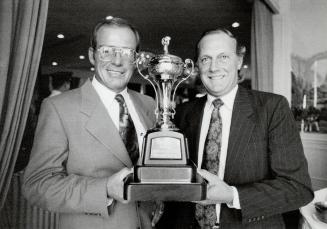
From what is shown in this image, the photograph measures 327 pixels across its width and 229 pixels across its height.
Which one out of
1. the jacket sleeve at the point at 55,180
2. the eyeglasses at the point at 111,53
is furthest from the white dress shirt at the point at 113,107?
the jacket sleeve at the point at 55,180

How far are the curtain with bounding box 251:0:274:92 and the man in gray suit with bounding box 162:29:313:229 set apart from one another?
9.71ft

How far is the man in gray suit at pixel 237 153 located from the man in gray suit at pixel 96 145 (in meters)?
0.30

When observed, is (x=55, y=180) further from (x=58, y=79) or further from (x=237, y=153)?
(x=58, y=79)

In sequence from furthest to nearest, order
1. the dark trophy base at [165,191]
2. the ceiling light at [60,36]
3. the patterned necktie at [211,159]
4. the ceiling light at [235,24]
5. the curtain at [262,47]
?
the ceiling light at [60,36] < the ceiling light at [235,24] < the curtain at [262,47] < the patterned necktie at [211,159] < the dark trophy base at [165,191]

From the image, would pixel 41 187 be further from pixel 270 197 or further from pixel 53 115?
pixel 270 197

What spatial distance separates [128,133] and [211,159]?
43 centimetres

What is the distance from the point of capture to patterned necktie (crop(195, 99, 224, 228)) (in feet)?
5.31

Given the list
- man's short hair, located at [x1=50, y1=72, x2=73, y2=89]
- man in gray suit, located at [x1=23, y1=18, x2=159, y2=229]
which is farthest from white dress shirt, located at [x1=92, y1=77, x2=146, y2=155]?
man's short hair, located at [x1=50, y1=72, x2=73, y2=89]

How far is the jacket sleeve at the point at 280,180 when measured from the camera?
58.1 inches

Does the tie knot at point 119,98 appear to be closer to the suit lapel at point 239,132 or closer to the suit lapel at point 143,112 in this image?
the suit lapel at point 143,112

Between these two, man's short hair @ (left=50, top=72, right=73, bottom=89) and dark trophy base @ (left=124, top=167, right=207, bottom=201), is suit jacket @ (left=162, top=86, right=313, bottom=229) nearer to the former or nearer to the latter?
dark trophy base @ (left=124, top=167, right=207, bottom=201)

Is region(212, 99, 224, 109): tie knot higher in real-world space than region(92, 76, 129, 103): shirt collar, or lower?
lower

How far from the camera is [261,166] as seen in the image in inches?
64.6

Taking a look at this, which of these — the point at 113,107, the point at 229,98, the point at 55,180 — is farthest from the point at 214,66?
the point at 55,180
